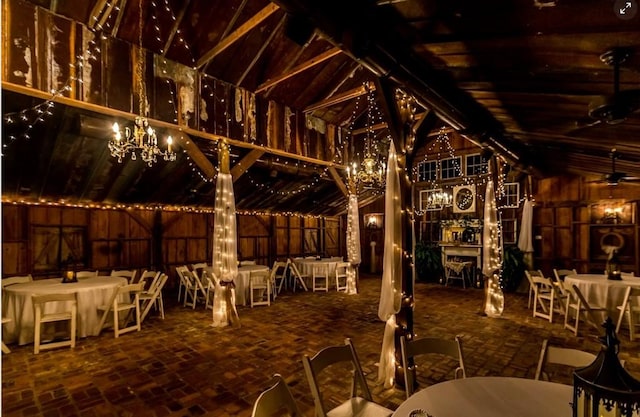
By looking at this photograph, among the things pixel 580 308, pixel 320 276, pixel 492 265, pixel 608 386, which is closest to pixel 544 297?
pixel 580 308

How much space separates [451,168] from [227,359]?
29.8 ft

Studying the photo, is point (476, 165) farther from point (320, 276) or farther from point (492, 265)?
point (320, 276)

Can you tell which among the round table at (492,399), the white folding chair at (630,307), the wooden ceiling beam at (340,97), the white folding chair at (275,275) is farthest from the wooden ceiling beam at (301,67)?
the white folding chair at (630,307)

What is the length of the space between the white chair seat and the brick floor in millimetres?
861

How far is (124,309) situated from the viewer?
539cm

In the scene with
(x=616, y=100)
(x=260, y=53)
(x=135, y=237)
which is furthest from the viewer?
(x=135, y=237)

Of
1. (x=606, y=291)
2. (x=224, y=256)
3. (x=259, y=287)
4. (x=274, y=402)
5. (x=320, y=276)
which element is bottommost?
(x=320, y=276)

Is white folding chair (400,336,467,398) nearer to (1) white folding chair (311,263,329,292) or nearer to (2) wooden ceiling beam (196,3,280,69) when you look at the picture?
(2) wooden ceiling beam (196,3,280,69)

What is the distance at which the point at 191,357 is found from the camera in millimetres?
4434

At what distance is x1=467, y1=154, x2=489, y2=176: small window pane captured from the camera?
1027 cm

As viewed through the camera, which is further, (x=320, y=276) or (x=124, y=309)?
(x=320, y=276)

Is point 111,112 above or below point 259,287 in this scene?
above

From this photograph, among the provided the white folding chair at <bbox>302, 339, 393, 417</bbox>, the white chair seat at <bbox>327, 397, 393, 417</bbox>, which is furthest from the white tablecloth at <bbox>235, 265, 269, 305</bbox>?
the white chair seat at <bbox>327, 397, 393, 417</bbox>

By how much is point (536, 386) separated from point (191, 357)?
3785 mm
